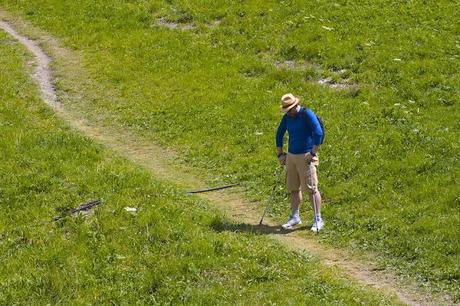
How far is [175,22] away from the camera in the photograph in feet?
114

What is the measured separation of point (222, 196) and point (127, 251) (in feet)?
16.5

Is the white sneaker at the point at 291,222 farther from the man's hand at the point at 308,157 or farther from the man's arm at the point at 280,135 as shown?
the man's hand at the point at 308,157

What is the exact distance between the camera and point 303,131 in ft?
54.0

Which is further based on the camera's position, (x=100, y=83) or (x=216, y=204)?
(x=100, y=83)

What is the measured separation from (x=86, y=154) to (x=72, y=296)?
7.86 meters

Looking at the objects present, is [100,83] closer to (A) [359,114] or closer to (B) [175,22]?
(B) [175,22]

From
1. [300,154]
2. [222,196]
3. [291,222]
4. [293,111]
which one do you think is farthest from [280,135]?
[222,196]

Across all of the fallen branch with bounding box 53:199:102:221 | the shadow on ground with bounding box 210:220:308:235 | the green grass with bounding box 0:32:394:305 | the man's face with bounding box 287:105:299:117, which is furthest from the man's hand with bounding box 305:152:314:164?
the fallen branch with bounding box 53:199:102:221

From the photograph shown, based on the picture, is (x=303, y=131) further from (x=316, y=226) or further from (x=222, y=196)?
(x=222, y=196)

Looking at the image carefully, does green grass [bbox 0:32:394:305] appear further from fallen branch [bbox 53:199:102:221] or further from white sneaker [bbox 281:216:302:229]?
white sneaker [bbox 281:216:302:229]

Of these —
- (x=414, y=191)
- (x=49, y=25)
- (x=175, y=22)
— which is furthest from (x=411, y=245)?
(x=49, y=25)

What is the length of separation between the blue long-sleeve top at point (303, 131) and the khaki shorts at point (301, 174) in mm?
202

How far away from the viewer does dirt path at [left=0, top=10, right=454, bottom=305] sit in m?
14.2

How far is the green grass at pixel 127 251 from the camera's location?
1335cm
